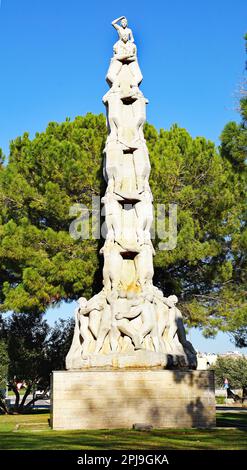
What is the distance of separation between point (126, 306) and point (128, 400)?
2.22m

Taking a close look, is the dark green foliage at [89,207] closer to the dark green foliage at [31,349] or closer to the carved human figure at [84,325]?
the dark green foliage at [31,349]

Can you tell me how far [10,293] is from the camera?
20.7 m

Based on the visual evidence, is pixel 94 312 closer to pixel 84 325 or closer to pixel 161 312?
pixel 84 325

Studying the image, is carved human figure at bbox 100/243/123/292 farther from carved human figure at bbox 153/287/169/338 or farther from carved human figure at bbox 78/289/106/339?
carved human figure at bbox 153/287/169/338

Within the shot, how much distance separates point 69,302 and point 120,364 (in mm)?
8341

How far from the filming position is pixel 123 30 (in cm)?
1741

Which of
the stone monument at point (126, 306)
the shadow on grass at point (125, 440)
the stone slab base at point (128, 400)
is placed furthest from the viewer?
the stone monument at point (126, 306)

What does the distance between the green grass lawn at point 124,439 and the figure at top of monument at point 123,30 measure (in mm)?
10198

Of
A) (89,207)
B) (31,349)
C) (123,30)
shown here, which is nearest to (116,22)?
(123,30)

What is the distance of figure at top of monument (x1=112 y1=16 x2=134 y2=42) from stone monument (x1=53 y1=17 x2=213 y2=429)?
3cm

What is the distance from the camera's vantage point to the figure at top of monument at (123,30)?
56.9 ft

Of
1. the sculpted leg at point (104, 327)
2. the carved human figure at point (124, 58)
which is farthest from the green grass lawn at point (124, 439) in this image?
the carved human figure at point (124, 58)
